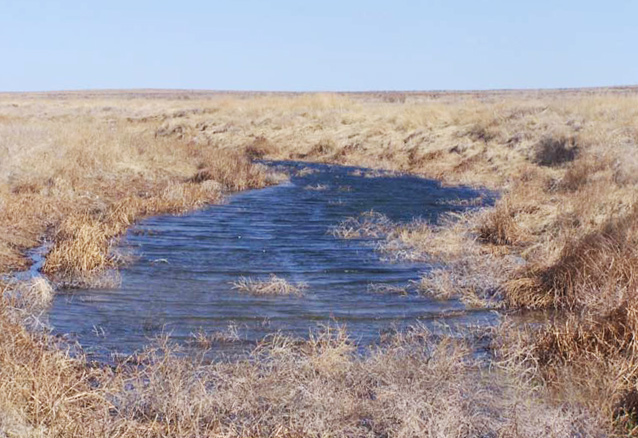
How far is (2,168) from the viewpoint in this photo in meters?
17.1

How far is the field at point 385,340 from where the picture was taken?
5266mm

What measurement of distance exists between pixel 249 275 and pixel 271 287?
1218 mm

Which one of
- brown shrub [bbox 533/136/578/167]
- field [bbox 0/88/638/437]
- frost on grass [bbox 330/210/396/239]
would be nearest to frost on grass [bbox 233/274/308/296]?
field [bbox 0/88/638/437]

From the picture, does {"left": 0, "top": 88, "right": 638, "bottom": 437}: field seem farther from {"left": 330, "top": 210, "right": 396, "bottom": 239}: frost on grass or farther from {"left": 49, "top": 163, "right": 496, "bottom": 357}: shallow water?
{"left": 49, "top": 163, "right": 496, "bottom": 357}: shallow water

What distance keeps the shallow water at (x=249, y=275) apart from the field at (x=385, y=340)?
421mm

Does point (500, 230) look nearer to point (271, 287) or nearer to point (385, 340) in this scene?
point (271, 287)

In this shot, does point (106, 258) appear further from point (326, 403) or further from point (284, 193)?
point (284, 193)

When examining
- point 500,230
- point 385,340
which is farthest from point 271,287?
point 500,230

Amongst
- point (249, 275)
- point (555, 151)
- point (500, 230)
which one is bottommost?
point (249, 275)

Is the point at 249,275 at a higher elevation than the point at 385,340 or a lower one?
lower

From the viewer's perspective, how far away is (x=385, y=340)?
8125 mm

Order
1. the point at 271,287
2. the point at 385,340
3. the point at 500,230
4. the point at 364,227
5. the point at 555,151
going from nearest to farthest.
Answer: the point at 385,340
the point at 271,287
the point at 500,230
the point at 364,227
the point at 555,151

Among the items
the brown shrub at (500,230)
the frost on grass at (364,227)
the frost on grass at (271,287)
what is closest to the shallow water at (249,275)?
the frost on grass at (271,287)

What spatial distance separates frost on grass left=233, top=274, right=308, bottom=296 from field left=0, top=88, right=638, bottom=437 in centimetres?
9
